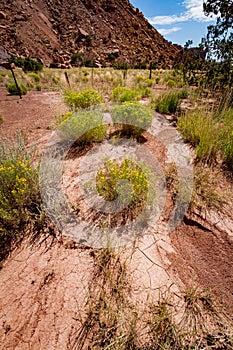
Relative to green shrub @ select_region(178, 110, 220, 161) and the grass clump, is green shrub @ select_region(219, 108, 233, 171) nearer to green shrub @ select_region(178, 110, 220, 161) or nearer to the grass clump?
green shrub @ select_region(178, 110, 220, 161)

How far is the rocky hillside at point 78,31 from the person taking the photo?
2467 centimetres

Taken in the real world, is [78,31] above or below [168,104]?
above

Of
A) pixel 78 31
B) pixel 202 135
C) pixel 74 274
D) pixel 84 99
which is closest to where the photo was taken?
pixel 74 274

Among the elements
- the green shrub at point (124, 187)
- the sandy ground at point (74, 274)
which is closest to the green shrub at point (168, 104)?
the green shrub at point (124, 187)

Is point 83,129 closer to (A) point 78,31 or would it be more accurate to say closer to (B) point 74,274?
(B) point 74,274

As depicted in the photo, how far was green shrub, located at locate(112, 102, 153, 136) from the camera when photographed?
3389mm

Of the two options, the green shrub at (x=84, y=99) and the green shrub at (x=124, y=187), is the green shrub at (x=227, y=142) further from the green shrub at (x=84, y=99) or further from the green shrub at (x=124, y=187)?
the green shrub at (x=84, y=99)

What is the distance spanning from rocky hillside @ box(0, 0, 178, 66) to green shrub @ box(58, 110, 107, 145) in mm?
26811

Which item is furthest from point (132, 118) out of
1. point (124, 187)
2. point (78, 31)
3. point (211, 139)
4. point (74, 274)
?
point (78, 31)

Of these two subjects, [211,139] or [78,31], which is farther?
[78,31]

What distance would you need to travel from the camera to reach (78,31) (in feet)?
98.5

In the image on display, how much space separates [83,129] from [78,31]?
121ft

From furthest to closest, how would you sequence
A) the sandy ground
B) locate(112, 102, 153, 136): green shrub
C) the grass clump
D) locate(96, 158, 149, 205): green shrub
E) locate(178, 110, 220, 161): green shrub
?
1. the grass clump
2. locate(112, 102, 153, 136): green shrub
3. locate(178, 110, 220, 161): green shrub
4. locate(96, 158, 149, 205): green shrub
5. the sandy ground

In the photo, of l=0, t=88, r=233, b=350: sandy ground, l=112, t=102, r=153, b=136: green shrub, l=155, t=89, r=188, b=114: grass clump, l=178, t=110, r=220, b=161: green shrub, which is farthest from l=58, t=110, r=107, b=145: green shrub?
l=155, t=89, r=188, b=114: grass clump
